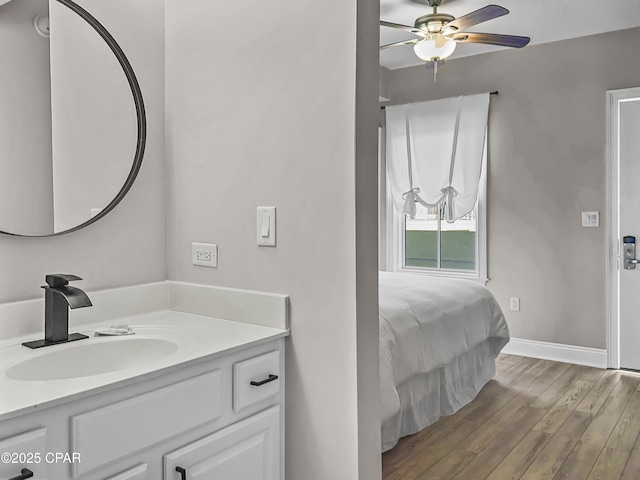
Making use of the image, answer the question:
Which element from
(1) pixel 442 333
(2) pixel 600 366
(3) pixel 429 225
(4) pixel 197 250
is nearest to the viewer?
(4) pixel 197 250

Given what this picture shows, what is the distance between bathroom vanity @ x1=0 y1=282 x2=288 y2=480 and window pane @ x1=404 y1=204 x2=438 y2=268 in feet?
12.0

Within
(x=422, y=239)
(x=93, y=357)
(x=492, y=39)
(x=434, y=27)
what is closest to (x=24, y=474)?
(x=93, y=357)

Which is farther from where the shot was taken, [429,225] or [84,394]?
A: [429,225]

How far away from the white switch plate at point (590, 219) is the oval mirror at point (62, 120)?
3581mm

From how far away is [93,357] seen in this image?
1506 mm

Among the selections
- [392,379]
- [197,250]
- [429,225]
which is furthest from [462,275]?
[197,250]

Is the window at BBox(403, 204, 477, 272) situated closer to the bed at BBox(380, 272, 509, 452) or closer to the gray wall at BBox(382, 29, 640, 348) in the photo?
the gray wall at BBox(382, 29, 640, 348)

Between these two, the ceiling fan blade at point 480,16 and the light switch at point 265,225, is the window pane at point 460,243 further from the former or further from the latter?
the light switch at point 265,225

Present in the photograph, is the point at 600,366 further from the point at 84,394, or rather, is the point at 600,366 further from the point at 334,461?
the point at 84,394

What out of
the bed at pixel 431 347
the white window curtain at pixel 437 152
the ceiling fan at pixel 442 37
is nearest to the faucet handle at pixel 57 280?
the bed at pixel 431 347

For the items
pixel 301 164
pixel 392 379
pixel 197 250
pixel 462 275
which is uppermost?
pixel 301 164

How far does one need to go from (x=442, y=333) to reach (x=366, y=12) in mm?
2002

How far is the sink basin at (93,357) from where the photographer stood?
54.0 inches

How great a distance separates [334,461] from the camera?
1.56 m
